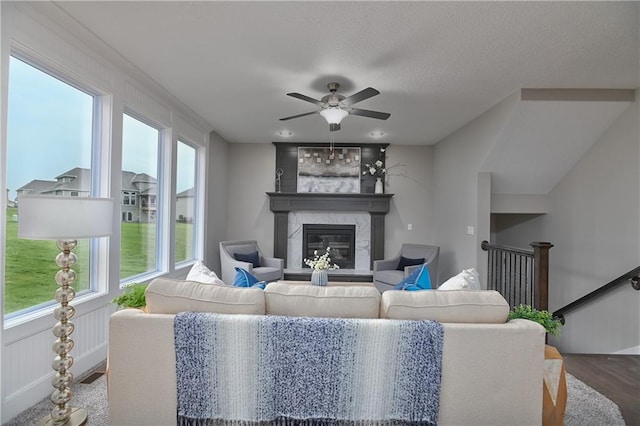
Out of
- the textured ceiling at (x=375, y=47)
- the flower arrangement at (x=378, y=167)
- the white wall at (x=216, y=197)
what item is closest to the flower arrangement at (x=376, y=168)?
the flower arrangement at (x=378, y=167)

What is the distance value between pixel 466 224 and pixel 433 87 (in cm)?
212

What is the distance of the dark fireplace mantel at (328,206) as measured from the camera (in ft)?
18.8

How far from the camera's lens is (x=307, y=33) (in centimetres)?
234

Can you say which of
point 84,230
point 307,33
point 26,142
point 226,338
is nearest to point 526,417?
point 226,338

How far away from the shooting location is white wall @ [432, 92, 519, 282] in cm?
401

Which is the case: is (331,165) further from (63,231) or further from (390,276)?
(63,231)

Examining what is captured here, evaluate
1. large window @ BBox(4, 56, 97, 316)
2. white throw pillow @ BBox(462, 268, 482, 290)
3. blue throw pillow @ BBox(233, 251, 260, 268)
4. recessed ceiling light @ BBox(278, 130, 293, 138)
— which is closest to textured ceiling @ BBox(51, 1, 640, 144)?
large window @ BBox(4, 56, 97, 316)

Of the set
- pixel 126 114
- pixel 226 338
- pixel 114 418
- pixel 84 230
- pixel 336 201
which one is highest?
pixel 126 114

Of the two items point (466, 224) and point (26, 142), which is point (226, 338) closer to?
point (26, 142)

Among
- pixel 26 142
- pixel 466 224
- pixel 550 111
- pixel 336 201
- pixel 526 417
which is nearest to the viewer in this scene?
pixel 526 417

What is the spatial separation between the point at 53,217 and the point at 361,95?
2.25 m

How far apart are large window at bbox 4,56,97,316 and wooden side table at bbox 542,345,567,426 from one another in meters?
3.17

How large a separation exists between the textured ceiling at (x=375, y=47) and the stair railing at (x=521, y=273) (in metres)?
1.63

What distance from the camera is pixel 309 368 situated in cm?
167
